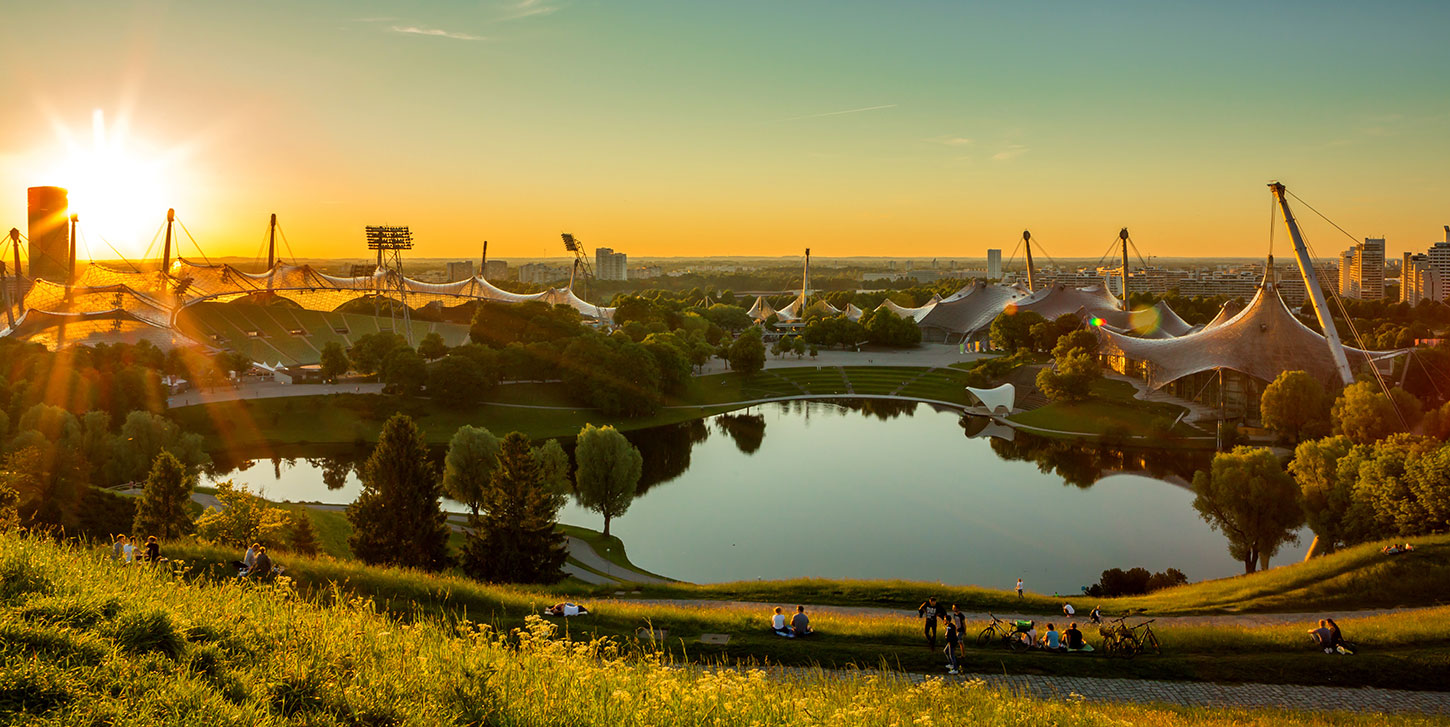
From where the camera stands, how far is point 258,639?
6211 mm

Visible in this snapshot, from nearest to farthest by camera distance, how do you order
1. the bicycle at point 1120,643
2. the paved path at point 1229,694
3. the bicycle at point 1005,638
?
the paved path at point 1229,694 < the bicycle at point 1120,643 < the bicycle at point 1005,638

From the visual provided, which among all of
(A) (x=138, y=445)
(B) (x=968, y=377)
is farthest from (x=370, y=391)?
(B) (x=968, y=377)

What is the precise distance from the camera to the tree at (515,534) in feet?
68.9

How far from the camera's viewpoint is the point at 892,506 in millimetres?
33406

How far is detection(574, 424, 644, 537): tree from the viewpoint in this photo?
30.0 metres

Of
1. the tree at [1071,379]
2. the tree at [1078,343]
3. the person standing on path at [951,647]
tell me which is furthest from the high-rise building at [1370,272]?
the person standing on path at [951,647]

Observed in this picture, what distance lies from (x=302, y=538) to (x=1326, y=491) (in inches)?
1122

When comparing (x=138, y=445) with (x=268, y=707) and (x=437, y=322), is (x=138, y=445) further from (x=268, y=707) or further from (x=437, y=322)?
(x=437, y=322)

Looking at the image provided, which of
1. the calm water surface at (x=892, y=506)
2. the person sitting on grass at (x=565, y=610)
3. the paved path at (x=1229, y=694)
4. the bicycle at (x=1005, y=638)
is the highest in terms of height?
the person sitting on grass at (x=565, y=610)

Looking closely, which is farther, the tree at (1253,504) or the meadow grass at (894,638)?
the tree at (1253,504)

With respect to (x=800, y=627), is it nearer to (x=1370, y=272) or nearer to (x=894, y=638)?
(x=894, y=638)

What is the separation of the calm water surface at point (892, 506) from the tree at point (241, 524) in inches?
455

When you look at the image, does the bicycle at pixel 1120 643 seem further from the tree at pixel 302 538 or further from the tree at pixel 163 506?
the tree at pixel 163 506

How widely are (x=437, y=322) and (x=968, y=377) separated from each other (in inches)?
2285
